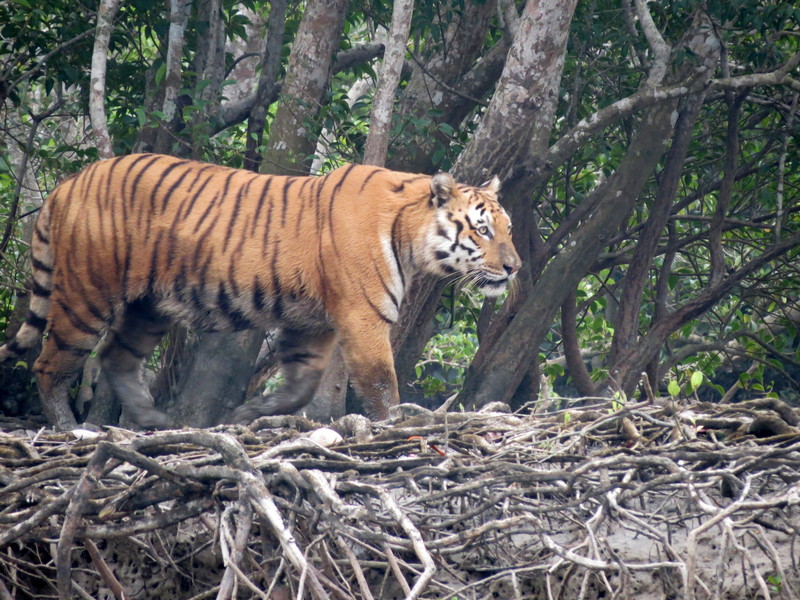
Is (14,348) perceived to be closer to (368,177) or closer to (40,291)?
(40,291)

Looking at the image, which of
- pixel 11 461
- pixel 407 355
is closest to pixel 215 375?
pixel 407 355

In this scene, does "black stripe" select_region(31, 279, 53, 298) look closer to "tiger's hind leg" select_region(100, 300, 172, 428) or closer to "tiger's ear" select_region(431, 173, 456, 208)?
"tiger's hind leg" select_region(100, 300, 172, 428)

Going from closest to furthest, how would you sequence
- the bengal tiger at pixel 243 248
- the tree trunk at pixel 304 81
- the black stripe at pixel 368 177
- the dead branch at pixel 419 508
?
the dead branch at pixel 419 508
the bengal tiger at pixel 243 248
the black stripe at pixel 368 177
the tree trunk at pixel 304 81

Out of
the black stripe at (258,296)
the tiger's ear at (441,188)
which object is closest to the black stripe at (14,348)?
the black stripe at (258,296)

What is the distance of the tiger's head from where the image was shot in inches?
189

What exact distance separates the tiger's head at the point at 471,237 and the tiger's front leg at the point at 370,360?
1.66 ft

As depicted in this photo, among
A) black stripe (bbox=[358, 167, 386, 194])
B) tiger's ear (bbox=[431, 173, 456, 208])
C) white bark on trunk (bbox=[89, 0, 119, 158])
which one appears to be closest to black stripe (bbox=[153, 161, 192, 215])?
white bark on trunk (bbox=[89, 0, 119, 158])

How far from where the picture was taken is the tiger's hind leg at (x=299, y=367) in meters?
5.06

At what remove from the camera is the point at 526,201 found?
5.69 meters

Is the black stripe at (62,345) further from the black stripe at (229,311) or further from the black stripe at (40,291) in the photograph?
→ the black stripe at (229,311)

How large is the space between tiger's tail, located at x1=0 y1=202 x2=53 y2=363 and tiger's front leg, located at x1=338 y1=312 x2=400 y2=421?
1.64 m

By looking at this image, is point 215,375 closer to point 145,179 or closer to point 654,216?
point 145,179

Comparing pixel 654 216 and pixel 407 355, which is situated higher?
pixel 654 216

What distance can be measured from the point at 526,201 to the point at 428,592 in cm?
317
